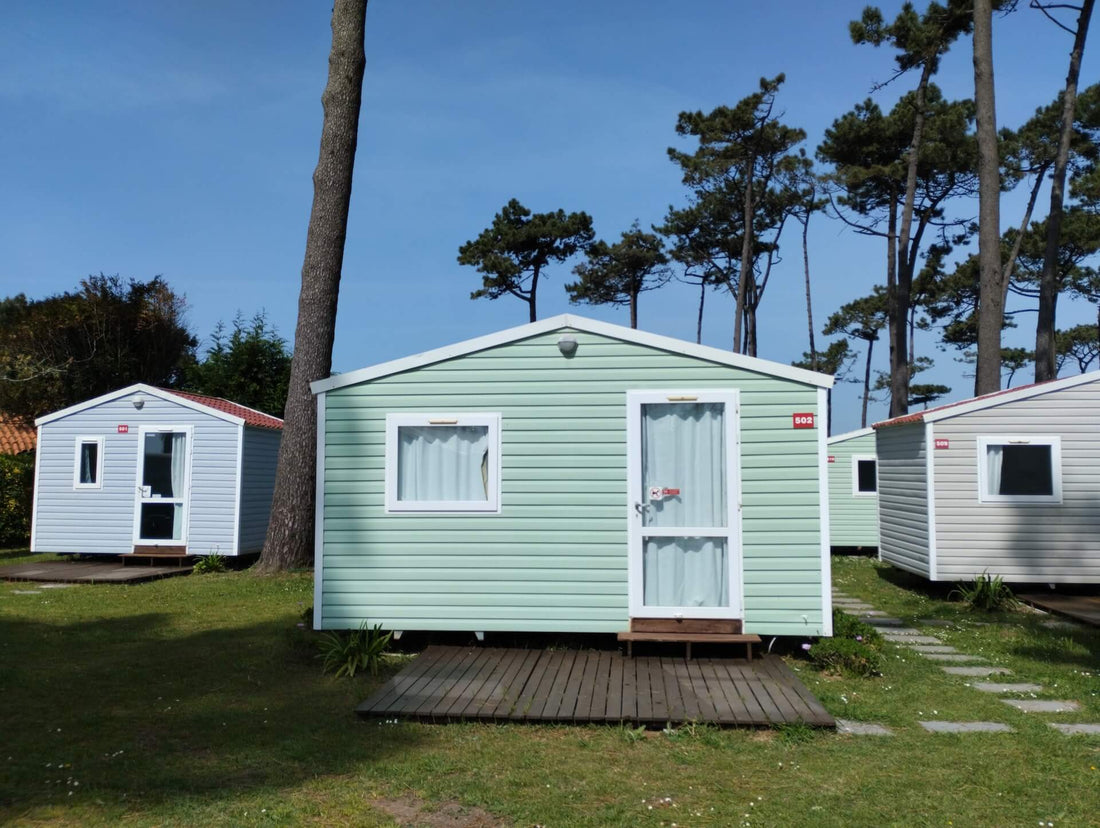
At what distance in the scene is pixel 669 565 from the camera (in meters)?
6.76

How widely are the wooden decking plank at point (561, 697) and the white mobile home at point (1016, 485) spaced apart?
5.69m

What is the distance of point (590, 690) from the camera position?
224 inches

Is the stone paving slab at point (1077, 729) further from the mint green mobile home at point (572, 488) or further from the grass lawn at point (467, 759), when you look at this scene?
the mint green mobile home at point (572, 488)

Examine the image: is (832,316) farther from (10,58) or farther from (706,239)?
(10,58)

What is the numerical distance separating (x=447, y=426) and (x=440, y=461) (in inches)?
11.5

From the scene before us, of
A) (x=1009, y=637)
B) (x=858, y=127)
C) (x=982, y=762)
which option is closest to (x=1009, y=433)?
(x=1009, y=637)

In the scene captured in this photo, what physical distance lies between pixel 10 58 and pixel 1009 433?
14.1m

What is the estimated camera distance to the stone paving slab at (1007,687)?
6082mm

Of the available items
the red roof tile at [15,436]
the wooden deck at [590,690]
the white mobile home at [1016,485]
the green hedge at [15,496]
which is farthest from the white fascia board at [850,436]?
the red roof tile at [15,436]

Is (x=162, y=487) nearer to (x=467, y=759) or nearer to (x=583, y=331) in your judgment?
(x=583, y=331)

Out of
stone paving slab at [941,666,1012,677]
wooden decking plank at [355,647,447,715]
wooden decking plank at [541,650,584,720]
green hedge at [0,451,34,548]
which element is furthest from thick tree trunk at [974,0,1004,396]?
green hedge at [0,451,34,548]

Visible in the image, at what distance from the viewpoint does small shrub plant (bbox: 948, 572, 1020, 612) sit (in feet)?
31.4

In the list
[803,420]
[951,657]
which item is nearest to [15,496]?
[803,420]

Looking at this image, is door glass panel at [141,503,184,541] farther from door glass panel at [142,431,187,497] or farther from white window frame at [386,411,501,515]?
white window frame at [386,411,501,515]
